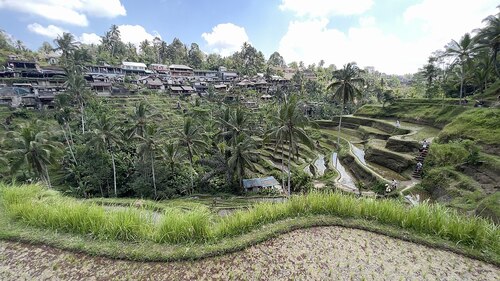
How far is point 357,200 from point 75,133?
1713 inches

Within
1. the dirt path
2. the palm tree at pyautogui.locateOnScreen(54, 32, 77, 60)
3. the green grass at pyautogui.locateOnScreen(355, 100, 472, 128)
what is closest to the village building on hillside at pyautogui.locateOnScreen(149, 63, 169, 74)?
the palm tree at pyautogui.locateOnScreen(54, 32, 77, 60)

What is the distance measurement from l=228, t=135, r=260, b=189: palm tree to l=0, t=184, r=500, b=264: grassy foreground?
17.2 meters

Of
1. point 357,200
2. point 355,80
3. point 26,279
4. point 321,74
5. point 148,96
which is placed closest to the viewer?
point 26,279

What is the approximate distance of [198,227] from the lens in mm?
5629

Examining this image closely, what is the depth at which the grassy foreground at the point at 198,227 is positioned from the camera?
537cm

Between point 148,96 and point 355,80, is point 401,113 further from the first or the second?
point 148,96

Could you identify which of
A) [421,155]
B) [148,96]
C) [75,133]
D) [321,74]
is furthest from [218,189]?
[321,74]

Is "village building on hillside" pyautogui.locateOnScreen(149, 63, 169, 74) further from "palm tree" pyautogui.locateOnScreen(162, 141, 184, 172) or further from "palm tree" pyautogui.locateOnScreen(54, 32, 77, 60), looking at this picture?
"palm tree" pyautogui.locateOnScreen(162, 141, 184, 172)

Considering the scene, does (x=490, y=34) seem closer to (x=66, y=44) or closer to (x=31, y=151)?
(x=31, y=151)

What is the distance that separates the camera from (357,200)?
7102 mm

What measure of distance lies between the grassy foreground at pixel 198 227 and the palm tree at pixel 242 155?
17.2 m

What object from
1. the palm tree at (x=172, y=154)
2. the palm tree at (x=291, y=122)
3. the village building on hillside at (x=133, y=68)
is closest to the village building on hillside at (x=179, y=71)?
the village building on hillside at (x=133, y=68)

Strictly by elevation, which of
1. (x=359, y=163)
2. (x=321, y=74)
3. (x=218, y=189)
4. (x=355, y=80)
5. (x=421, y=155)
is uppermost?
(x=321, y=74)

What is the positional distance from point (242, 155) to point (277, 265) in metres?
19.2
